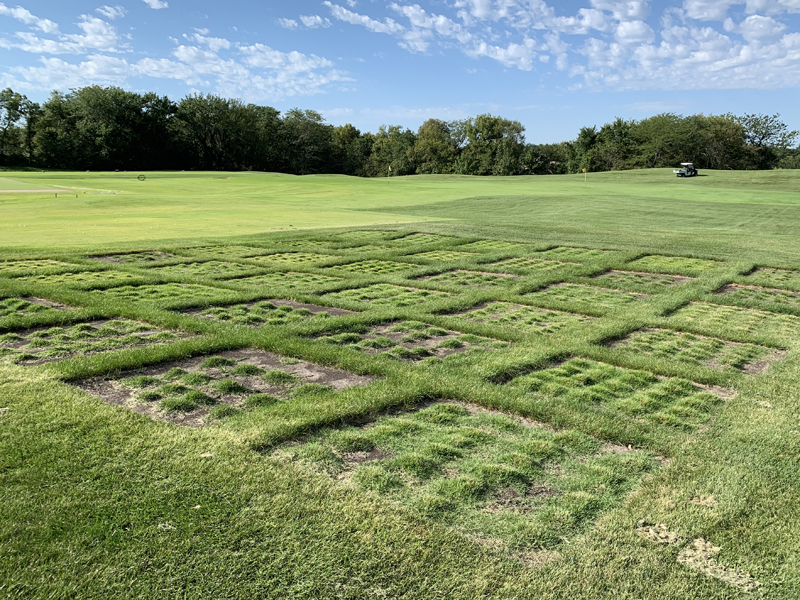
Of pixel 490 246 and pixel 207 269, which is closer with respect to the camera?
pixel 207 269

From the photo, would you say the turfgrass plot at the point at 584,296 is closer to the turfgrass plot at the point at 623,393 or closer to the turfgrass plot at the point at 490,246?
the turfgrass plot at the point at 623,393

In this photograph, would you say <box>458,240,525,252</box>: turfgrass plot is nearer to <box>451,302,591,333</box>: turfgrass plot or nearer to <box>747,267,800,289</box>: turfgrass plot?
<box>747,267,800,289</box>: turfgrass plot

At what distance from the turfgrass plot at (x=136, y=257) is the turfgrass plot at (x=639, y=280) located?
8251 millimetres

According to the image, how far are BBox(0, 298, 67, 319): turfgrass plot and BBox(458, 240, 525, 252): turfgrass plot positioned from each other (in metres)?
8.65

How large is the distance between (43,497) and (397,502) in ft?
6.05

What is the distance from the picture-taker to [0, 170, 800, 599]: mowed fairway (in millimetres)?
2715

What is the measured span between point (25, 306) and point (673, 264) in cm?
1107

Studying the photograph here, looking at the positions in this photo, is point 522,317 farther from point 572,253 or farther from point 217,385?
point 572,253

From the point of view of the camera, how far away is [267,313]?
750cm

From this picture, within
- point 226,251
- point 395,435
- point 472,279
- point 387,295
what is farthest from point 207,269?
point 395,435

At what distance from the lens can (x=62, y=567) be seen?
8.57 ft

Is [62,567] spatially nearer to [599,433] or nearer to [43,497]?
[43,497]

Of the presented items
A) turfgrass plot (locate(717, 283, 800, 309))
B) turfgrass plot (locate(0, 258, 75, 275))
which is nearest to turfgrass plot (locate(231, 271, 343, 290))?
turfgrass plot (locate(0, 258, 75, 275))

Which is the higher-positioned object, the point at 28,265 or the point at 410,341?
the point at 28,265
